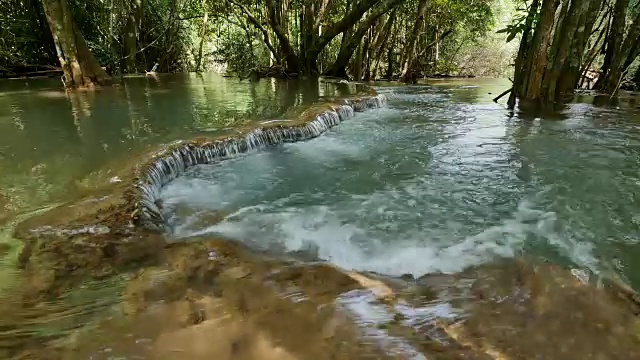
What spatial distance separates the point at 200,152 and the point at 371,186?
7.41ft

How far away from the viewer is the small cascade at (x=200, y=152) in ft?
12.4

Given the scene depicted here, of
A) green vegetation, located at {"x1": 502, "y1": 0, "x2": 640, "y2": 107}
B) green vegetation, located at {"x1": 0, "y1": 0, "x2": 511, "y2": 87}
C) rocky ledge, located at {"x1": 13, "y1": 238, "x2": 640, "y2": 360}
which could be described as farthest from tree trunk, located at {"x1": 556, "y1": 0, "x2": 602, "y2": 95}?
rocky ledge, located at {"x1": 13, "y1": 238, "x2": 640, "y2": 360}

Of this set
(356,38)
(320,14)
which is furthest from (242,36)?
(356,38)

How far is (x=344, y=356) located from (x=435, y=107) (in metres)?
9.05

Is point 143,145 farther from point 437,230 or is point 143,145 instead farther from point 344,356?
point 344,356

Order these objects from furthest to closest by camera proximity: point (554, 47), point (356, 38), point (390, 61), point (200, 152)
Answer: point (390, 61) < point (356, 38) < point (554, 47) < point (200, 152)

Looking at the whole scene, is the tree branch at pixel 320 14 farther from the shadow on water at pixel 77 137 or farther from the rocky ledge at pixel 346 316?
the rocky ledge at pixel 346 316

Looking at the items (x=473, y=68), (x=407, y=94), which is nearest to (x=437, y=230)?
(x=407, y=94)

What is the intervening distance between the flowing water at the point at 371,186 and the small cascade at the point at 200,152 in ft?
0.50

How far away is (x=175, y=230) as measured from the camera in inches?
146

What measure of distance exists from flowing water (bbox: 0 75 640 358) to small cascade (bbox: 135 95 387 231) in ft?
0.50

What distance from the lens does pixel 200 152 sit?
5664 millimetres

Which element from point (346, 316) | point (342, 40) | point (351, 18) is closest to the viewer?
point (346, 316)

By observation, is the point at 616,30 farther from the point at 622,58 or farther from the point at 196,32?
the point at 196,32
